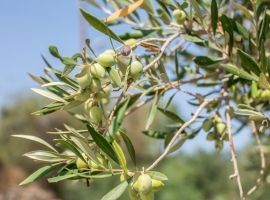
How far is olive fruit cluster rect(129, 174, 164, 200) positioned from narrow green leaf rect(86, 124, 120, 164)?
0.05 m

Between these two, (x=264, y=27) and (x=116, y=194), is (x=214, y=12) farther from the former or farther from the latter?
(x=116, y=194)

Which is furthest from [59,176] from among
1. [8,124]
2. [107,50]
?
[8,124]

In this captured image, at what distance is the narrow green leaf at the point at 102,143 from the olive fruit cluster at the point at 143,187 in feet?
0.15

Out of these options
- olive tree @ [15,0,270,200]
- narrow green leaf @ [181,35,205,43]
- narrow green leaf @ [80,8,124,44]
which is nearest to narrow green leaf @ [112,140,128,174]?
olive tree @ [15,0,270,200]

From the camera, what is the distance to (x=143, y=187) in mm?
433

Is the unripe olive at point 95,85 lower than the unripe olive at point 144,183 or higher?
higher

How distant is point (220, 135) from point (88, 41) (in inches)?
14.1

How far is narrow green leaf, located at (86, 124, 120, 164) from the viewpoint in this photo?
448mm

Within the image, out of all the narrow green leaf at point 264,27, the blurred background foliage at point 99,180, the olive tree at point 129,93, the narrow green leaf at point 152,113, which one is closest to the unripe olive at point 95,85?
the olive tree at point 129,93

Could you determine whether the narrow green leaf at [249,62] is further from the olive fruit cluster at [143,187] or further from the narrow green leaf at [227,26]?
the olive fruit cluster at [143,187]

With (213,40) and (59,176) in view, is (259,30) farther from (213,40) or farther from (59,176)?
(59,176)

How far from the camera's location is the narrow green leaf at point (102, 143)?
1.47ft

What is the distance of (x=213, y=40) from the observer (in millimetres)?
689

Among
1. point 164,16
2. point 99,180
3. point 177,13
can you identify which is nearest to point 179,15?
point 177,13
